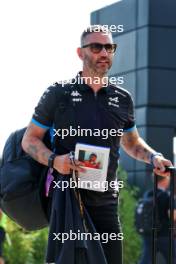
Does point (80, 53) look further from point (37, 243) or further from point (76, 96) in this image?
point (37, 243)

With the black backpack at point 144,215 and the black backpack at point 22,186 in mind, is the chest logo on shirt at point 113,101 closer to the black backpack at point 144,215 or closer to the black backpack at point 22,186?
the black backpack at point 22,186

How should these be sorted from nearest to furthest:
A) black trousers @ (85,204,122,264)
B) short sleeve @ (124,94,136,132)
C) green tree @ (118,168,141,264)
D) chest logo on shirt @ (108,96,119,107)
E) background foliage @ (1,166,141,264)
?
black trousers @ (85,204,122,264) < chest logo on shirt @ (108,96,119,107) < short sleeve @ (124,94,136,132) < background foliage @ (1,166,141,264) < green tree @ (118,168,141,264)

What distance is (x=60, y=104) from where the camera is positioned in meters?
4.46

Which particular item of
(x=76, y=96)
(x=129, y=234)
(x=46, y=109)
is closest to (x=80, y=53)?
(x=76, y=96)

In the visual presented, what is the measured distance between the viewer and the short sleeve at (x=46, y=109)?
14.6ft

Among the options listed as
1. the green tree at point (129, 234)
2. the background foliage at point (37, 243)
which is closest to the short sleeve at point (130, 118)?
the background foliage at point (37, 243)

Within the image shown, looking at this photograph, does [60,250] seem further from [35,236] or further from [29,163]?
[35,236]

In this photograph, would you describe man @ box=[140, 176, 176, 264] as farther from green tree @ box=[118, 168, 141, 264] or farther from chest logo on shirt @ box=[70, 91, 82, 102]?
chest logo on shirt @ box=[70, 91, 82, 102]

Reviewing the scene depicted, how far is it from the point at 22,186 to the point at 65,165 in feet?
1.24

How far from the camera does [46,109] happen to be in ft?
14.7

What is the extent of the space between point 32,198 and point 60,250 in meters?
0.40

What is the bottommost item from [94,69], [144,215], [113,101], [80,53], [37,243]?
[37,243]

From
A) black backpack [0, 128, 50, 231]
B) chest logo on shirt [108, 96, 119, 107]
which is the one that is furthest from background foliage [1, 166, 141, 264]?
chest logo on shirt [108, 96, 119, 107]

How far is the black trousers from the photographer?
449cm
